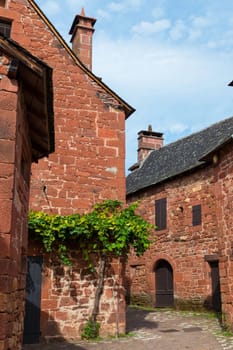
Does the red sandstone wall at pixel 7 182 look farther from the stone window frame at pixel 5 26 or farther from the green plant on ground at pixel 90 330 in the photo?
the stone window frame at pixel 5 26

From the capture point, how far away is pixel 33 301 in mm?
9766

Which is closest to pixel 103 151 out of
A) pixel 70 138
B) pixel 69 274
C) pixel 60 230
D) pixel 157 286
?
pixel 70 138

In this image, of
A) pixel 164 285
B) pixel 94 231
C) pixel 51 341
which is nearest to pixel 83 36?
pixel 94 231

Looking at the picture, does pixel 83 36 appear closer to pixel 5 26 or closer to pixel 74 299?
pixel 5 26

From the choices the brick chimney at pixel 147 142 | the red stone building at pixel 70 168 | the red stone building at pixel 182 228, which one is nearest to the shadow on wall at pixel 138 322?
the red stone building at pixel 70 168

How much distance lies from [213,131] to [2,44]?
50.9 ft

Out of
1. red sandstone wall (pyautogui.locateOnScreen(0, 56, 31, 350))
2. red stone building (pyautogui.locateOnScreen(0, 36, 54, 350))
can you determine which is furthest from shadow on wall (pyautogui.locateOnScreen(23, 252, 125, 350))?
red sandstone wall (pyautogui.locateOnScreen(0, 56, 31, 350))

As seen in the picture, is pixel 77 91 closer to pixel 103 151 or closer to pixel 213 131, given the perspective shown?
pixel 103 151

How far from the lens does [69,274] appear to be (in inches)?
399

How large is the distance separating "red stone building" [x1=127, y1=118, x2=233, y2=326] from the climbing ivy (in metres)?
3.46

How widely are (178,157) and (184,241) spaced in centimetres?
445

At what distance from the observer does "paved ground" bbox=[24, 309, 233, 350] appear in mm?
9016

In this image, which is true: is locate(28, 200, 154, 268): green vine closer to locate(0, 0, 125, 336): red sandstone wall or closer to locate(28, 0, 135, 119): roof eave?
locate(0, 0, 125, 336): red sandstone wall

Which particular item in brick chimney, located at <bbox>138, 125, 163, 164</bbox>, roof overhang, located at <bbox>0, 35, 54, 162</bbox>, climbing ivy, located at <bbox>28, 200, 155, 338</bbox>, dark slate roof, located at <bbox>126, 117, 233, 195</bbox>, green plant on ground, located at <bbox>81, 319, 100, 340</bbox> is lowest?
green plant on ground, located at <bbox>81, 319, 100, 340</bbox>
